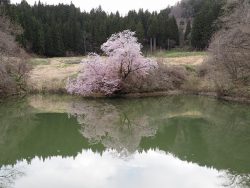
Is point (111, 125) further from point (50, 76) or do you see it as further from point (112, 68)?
point (50, 76)

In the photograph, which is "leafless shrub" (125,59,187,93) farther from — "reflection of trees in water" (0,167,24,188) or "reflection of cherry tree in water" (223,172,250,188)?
"reflection of cherry tree in water" (223,172,250,188)

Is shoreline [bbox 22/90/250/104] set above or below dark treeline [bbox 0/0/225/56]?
below

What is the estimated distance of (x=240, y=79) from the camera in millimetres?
36094

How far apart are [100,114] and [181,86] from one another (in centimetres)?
1429

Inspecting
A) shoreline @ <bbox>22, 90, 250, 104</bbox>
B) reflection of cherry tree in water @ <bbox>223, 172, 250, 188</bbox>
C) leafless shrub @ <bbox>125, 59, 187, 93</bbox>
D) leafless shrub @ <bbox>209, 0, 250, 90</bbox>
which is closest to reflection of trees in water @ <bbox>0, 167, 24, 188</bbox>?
reflection of cherry tree in water @ <bbox>223, 172, 250, 188</bbox>

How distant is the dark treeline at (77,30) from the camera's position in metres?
69.1

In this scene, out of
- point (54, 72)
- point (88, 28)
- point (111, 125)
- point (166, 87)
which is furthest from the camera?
point (88, 28)

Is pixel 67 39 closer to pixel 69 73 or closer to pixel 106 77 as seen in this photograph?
pixel 69 73

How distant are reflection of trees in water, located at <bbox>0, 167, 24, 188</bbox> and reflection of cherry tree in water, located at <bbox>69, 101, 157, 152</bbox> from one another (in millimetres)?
5620

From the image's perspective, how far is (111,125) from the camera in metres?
26.0

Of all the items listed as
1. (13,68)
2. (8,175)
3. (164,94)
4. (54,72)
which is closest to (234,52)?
(164,94)

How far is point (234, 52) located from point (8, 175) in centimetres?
2400

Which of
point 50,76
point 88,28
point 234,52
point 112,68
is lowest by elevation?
point 50,76

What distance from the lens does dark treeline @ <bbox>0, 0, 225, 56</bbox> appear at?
68062mm
